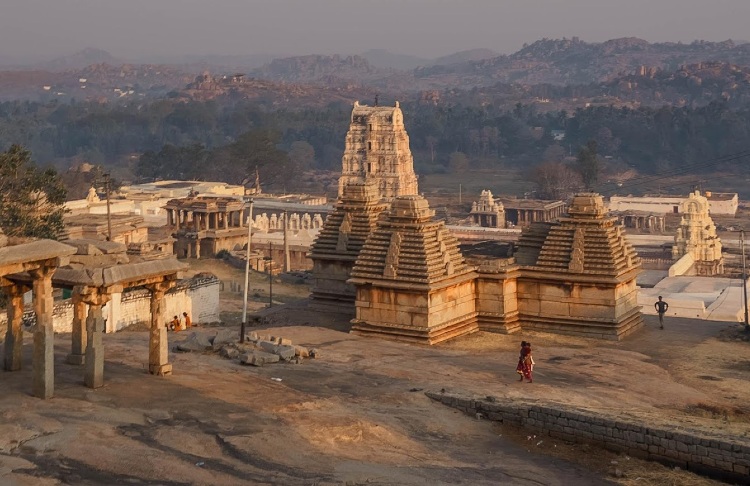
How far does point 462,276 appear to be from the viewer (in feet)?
95.2

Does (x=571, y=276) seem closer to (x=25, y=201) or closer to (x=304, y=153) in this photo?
(x=25, y=201)

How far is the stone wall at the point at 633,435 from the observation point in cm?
1828

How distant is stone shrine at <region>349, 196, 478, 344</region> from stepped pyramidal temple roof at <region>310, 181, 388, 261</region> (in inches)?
138

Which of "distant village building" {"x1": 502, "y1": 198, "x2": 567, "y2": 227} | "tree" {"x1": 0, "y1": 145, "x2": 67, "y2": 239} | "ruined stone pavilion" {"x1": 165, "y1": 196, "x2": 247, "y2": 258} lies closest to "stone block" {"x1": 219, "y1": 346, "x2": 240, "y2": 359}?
"tree" {"x1": 0, "y1": 145, "x2": 67, "y2": 239}

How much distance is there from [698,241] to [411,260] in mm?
43930

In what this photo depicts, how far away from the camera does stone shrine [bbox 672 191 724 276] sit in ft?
222

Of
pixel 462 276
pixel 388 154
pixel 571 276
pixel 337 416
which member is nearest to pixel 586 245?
pixel 571 276

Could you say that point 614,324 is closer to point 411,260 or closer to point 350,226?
point 411,260

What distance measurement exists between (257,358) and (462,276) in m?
7.35

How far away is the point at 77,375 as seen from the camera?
68.4ft

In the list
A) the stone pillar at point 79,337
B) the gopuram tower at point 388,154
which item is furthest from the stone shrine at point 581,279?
the gopuram tower at point 388,154

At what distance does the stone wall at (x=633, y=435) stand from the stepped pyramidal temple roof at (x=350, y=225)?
12.2 meters

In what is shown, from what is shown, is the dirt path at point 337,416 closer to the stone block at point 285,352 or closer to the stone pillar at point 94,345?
the stone pillar at point 94,345

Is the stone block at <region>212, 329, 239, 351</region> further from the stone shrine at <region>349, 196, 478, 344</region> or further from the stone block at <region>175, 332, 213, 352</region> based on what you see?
the stone shrine at <region>349, 196, 478, 344</region>
